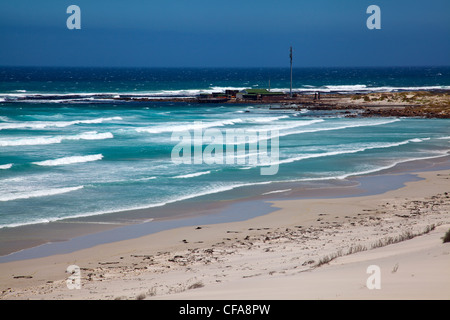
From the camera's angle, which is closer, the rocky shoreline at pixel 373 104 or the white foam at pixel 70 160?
the white foam at pixel 70 160

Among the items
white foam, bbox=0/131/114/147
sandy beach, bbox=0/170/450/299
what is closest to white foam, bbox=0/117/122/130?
white foam, bbox=0/131/114/147

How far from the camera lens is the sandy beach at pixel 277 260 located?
26.0ft

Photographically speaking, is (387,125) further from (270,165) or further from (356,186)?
(356,186)

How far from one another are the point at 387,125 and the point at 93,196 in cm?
3117

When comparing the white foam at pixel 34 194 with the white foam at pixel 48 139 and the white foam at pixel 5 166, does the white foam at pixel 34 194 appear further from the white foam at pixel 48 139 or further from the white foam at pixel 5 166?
the white foam at pixel 48 139

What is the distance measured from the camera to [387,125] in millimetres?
45125

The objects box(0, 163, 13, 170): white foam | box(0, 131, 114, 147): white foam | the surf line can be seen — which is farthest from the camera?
box(0, 131, 114, 147): white foam

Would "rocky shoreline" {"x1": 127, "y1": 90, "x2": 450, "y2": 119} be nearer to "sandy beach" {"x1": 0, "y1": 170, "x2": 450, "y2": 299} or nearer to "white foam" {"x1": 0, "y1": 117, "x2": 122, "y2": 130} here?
"white foam" {"x1": 0, "y1": 117, "x2": 122, "y2": 130}

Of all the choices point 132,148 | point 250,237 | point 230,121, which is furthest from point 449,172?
point 230,121

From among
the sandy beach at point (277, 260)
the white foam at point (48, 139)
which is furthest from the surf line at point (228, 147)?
the sandy beach at point (277, 260)

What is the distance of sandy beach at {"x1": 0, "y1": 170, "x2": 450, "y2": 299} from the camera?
26.0ft

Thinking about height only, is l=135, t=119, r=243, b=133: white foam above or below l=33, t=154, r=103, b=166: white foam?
above
